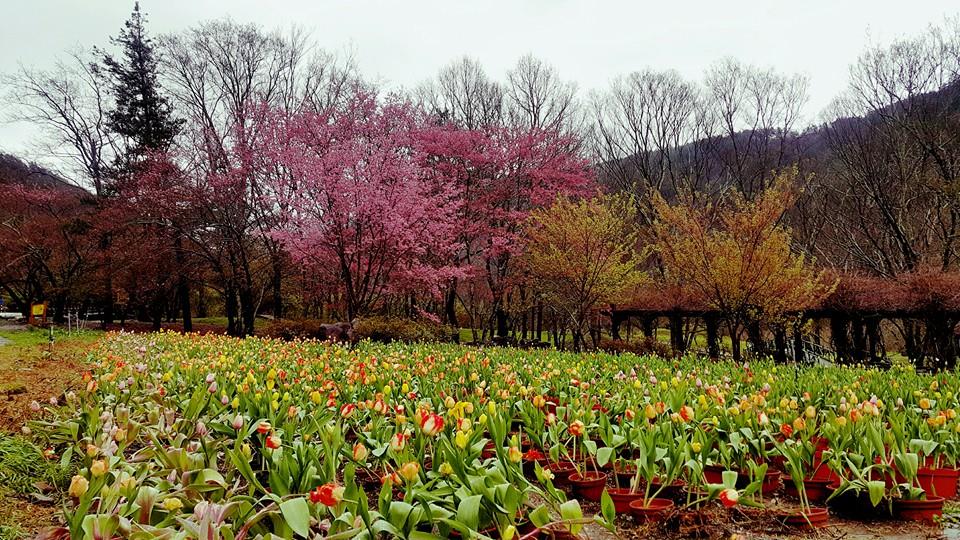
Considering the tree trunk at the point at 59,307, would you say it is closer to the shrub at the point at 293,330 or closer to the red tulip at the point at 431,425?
the shrub at the point at 293,330

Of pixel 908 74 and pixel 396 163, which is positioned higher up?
pixel 908 74

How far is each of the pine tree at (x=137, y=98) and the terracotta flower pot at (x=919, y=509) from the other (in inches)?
1073

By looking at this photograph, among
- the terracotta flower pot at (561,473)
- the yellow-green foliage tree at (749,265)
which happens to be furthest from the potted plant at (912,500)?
the yellow-green foliage tree at (749,265)

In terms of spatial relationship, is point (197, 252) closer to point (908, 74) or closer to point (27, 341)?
point (27, 341)

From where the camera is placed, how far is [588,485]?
299 cm

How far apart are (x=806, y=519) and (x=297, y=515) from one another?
2.18 metres

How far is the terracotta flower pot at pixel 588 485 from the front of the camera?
297cm

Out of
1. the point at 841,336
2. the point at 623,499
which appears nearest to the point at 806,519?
the point at 623,499

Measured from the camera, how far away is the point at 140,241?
21344mm

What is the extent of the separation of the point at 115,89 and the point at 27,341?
619 inches

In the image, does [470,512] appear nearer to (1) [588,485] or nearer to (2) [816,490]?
(1) [588,485]

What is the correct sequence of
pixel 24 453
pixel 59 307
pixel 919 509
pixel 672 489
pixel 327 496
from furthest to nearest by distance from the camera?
pixel 59 307
pixel 24 453
pixel 672 489
pixel 919 509
pixel 327 496

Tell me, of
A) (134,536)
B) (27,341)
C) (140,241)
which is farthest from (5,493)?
(140,241)

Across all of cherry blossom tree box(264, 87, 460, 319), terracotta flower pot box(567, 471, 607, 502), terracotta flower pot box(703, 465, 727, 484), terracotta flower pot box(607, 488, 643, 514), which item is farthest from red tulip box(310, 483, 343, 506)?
cherry blossom tree box(264, 87, 460, 319)
